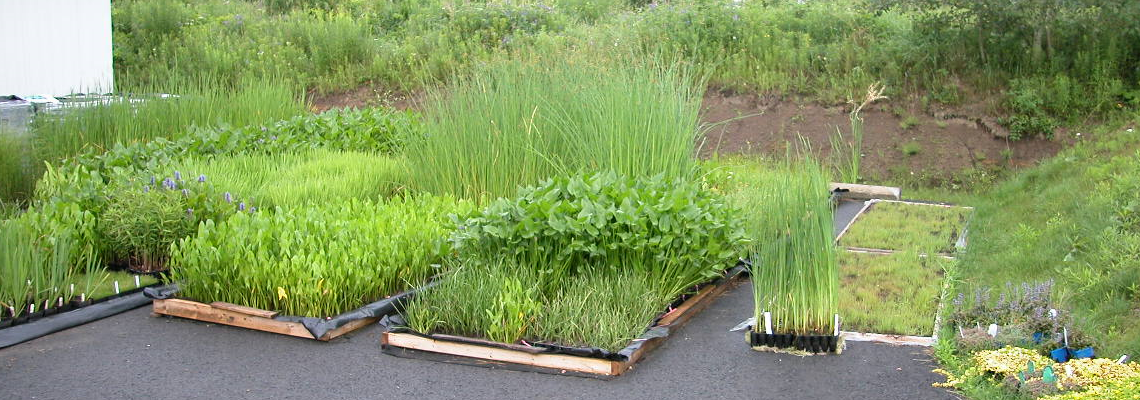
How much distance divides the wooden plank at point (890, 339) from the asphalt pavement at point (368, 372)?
60 mm

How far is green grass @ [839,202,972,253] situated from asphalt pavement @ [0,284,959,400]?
2172mm

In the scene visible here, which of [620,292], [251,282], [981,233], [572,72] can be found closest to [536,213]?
[620,292]

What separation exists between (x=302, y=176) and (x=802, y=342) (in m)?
3.93

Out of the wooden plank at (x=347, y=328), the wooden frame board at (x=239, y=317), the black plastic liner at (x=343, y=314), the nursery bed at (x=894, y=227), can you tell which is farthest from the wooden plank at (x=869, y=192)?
the wooden frame board at (x=239, y=317)

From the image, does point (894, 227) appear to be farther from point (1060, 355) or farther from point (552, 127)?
point (1060, 355)

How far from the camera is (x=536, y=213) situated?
513cm

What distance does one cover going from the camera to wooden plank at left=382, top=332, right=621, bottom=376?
448 centimetres

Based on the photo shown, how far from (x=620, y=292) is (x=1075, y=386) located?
6.87ft

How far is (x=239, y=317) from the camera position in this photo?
201 inches

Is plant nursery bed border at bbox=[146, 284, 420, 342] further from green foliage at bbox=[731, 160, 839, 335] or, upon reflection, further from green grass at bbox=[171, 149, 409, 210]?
green foliage at bbox=[731, 160, 839, 335]

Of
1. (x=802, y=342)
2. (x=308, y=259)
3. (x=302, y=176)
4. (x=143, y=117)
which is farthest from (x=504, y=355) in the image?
(x=143, y=117)

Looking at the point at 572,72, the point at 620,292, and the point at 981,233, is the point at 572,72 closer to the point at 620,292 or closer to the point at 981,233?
the point at 620,292

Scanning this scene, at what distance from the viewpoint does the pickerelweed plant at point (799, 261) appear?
15.4 feet

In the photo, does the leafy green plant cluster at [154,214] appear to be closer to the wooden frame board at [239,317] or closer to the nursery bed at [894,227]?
the wooden frame board at [239,317]
